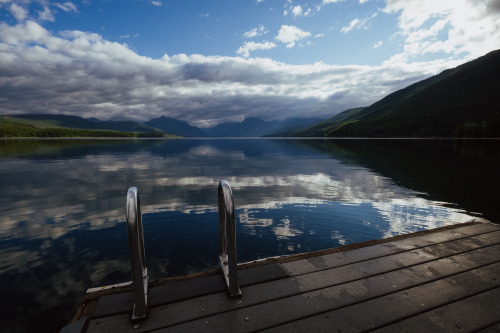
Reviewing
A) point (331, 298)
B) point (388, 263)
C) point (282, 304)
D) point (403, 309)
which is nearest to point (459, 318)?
point (403, 309)

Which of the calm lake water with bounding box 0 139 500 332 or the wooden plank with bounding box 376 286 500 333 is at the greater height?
the wooden plank with bounding box 376 286 500 333

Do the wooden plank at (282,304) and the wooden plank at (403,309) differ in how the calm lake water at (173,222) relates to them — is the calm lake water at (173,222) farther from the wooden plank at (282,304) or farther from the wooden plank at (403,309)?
the wooden plank at (403,309)

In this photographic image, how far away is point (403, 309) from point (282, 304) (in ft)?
7.40

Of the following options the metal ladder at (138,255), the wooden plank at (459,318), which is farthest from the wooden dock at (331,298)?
the metal ladder at (138,255)

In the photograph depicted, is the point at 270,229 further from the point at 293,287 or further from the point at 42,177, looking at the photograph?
the point at 42,177

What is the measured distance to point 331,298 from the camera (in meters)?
5.04

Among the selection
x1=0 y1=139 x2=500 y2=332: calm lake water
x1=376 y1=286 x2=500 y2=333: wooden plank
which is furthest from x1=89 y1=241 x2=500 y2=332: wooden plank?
x1=0 y1=139 x2=500 y2=332: calm lake water

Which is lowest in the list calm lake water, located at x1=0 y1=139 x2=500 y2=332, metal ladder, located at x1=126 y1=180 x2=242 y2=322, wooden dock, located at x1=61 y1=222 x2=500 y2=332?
calm lake water, located at x1=0 y1=139 x2=500 y2=332

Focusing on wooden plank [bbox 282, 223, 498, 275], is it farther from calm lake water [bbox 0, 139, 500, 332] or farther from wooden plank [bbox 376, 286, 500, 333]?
calm lake water [bbox 0, 139, 500, 332]

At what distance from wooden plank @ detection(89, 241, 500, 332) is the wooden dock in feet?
→ 0.06

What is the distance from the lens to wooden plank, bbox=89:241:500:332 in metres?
4.38

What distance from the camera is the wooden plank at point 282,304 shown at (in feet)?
14.4

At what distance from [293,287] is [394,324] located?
1881mm

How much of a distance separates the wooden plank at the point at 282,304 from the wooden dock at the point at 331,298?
0.02m
